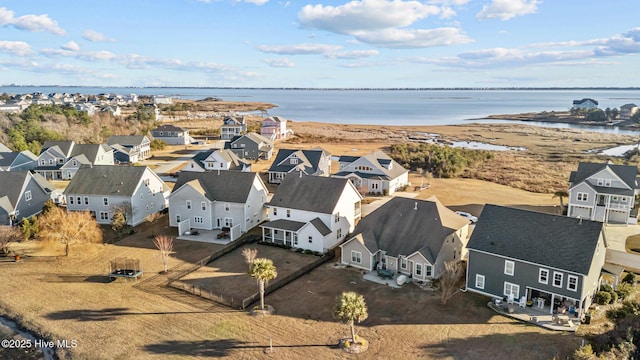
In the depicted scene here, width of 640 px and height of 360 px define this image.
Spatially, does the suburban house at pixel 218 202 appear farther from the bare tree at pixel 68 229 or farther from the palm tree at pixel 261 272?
the palm tree at pixel 261 272

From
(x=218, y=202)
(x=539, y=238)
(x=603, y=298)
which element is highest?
(x=539, y=238)

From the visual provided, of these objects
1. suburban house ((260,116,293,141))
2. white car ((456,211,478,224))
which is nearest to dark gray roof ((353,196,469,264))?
white car ((456,211,478,224))

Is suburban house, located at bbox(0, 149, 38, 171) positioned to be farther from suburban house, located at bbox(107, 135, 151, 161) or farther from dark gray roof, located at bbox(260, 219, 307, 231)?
dark gray roof, located at bbox(260, 219, 307, 231)

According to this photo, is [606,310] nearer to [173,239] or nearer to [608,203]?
[608,203]

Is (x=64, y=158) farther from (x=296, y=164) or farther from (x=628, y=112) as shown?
(x=628, y=112)

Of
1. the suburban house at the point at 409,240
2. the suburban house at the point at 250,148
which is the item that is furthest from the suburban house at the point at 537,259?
the suburban house at the point at 250,148

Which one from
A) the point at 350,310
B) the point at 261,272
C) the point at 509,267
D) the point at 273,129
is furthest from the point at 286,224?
the point at 273,129
